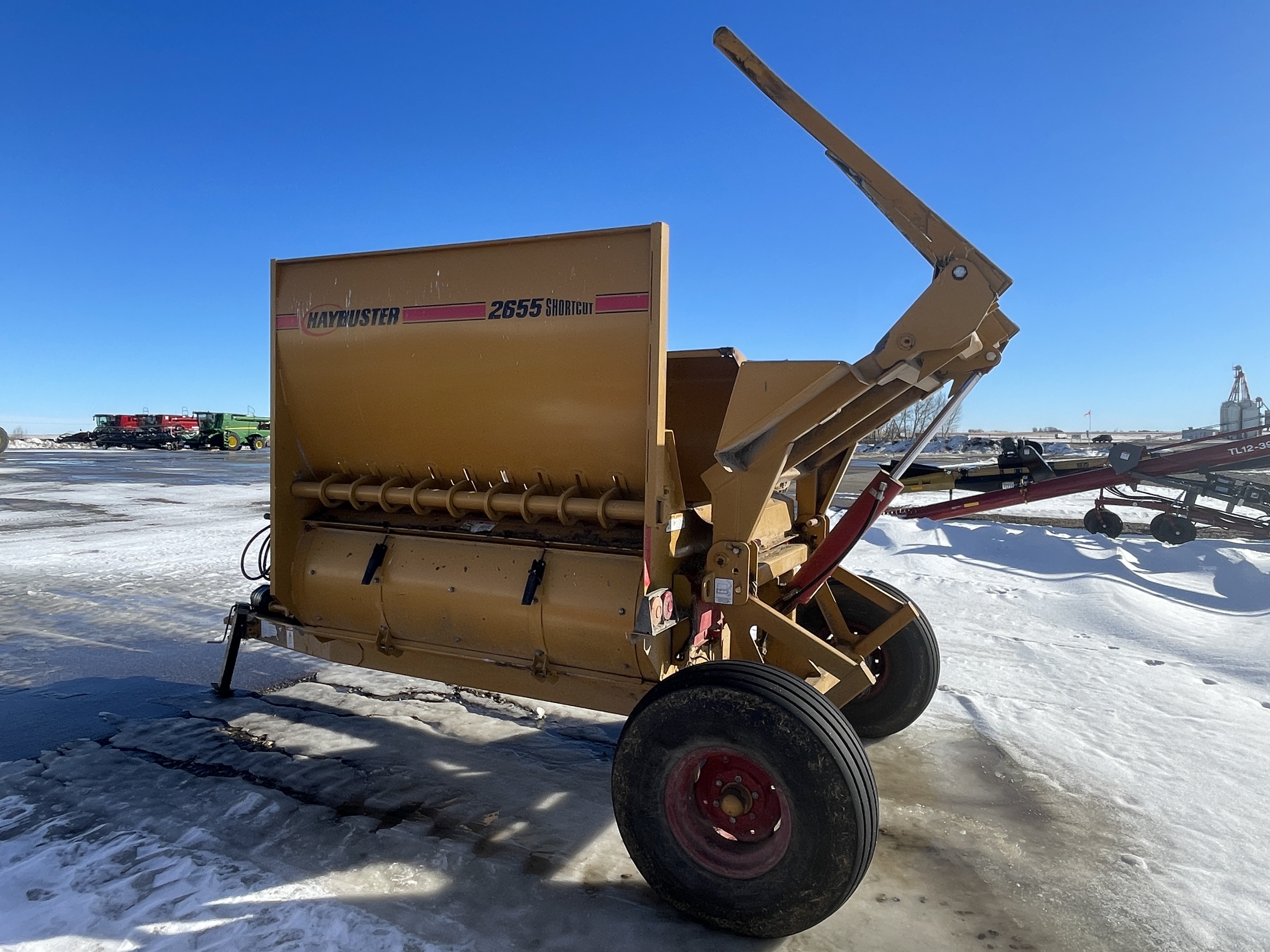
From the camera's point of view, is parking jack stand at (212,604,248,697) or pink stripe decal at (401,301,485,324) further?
parking jack stand at (212,604,248,697)

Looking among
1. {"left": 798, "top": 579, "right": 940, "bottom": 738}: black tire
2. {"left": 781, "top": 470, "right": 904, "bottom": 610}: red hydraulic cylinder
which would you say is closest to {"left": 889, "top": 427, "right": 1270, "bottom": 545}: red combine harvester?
{"left": 798, "top": 579, "right": 940, "bottom": 738}: black tire

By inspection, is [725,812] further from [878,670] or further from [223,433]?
[223,433]

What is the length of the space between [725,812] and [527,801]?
1358mm

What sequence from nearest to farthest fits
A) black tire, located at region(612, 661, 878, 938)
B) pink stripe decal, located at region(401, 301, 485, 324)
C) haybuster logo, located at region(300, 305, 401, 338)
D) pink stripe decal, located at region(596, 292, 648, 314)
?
black tire, located at region(612, 661, 878, 938), pink stripe decal, located at region(596, 292, 648, 314), pink stripe decal, located at region(401, 301, 485, 324), haybuster logo, located at region(300, 305, 401, 338)

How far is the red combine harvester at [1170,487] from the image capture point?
752cm

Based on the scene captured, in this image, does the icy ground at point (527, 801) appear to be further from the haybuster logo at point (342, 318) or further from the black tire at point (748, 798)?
the haybuster logo at point (342, 318)

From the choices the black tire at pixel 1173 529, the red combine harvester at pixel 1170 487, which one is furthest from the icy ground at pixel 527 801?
the black tire at pixel 1173 529

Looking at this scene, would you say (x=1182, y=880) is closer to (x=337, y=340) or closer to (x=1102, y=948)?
(x=1102, y=948)

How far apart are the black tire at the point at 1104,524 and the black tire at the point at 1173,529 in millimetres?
370

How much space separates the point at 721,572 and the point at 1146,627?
5429 millimetres

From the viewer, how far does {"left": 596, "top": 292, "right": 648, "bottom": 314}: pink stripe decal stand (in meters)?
3.33

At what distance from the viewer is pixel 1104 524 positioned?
363 inches

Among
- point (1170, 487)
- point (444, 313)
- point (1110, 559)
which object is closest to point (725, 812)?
point (444, 313)

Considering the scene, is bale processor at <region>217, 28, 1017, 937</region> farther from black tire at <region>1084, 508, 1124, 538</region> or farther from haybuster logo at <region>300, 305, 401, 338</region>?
black tire at <region>1084, 508, 1124, 538</region>
